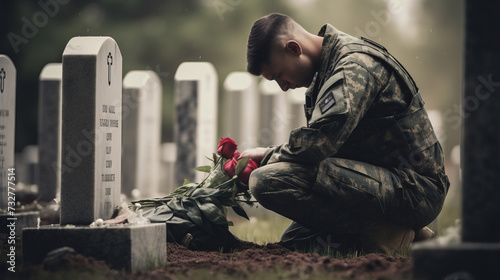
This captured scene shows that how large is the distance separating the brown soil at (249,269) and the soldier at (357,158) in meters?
0.38

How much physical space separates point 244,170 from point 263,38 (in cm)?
79

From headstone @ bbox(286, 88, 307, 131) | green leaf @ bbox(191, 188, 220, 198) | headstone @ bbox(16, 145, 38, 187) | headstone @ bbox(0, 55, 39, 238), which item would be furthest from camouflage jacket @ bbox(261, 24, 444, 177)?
headstone @ bbox(16, 145, 38, 187)

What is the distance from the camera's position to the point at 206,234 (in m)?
3.96

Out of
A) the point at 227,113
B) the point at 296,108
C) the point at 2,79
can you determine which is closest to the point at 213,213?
the point at 2,79

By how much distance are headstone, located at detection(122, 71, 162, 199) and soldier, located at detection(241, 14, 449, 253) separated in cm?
430

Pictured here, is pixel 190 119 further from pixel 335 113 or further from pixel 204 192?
pixel 335 113

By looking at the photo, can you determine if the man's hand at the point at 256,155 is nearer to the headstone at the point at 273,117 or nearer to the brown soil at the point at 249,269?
the brown soil at the point at 249,269

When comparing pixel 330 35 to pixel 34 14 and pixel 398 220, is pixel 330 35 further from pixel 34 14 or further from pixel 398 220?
pixel 34 14

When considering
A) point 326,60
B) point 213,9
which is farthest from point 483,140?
point 213,9

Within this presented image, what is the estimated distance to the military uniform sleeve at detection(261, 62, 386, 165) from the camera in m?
3.38

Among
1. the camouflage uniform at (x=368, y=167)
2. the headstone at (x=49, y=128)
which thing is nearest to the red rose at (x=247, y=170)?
the camouflage uniform at (x=368, y=167)

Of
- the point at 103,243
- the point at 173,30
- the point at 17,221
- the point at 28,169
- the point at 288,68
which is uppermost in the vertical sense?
the point at 173,30

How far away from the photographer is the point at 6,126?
486cm

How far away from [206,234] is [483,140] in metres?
1.87
